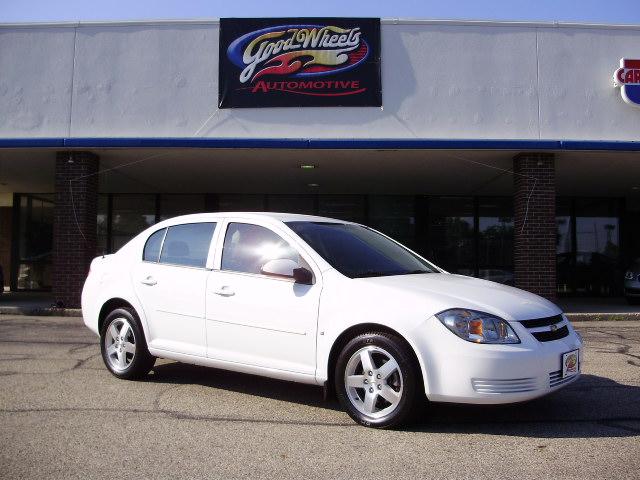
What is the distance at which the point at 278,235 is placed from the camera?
4.96 metres

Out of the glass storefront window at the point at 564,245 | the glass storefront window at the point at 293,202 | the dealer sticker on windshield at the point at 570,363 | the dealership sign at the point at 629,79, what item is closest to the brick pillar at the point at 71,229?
the glass storefront window at the point at 293,202

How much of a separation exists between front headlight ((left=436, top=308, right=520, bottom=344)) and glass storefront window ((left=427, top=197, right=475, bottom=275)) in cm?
1399

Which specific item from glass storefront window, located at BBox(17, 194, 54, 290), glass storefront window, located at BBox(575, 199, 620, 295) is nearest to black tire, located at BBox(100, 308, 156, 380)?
glass storefront window, located at BBox(17, 194, 54, 290)

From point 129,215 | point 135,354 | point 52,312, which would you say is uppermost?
point 129,215

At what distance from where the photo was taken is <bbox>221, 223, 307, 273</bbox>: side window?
4898 mm

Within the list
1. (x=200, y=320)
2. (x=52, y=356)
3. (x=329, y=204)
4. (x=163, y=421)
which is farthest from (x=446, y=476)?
(x=329, y=204)

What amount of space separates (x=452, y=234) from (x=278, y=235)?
543 inches

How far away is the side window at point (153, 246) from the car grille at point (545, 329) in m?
3.42

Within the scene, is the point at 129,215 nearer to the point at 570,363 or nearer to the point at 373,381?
the point at 373,381

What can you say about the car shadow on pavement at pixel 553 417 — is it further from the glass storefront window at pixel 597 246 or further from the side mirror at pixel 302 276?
the glass storefront window at pixel 597 246

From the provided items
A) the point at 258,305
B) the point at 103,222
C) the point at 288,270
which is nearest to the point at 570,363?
the point at 288,270

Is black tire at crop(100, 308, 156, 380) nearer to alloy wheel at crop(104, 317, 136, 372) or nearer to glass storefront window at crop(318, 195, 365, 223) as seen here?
alloy wheel at crop(104, 317, 136, 372)

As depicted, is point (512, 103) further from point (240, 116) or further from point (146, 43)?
point (146, 43)

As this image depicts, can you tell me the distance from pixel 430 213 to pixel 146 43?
9740mm
